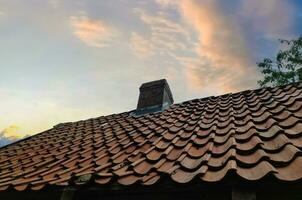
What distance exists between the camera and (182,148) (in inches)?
179

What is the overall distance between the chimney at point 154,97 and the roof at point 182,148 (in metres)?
0.57

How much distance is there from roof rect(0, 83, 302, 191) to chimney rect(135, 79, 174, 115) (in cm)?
57

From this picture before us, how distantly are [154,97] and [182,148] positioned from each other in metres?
4.93

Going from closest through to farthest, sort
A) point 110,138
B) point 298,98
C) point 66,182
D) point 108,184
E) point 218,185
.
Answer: point 218,185
point 108,184
point 66,182
point 298,98
point 110,138

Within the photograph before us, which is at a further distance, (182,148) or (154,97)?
(154,97)

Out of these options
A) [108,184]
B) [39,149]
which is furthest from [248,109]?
[39,149]

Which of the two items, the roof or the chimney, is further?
the chimney

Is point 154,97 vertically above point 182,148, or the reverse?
point 154,97

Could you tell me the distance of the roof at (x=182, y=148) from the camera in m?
3.35

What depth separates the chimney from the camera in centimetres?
906

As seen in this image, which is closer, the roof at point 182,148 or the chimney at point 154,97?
the roof at point 182,148

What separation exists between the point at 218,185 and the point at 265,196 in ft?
1.71

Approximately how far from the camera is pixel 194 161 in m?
3.82

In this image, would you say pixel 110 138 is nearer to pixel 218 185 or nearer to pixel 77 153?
pixel 77 153
